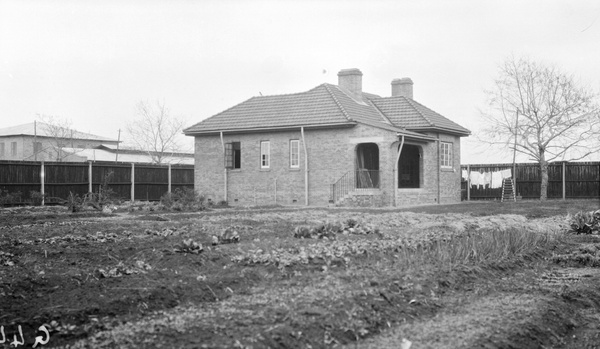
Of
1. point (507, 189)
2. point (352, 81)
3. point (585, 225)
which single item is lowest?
point (585, 225)

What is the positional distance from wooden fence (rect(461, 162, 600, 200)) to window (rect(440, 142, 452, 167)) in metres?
5.86

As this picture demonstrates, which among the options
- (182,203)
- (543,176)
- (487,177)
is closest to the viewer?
(182,203)

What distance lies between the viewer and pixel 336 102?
3102cm

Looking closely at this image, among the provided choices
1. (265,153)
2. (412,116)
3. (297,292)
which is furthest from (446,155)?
(297,292)

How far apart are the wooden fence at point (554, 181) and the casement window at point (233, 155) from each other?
13.8m

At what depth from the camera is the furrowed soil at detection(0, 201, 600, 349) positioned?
19.7 feet

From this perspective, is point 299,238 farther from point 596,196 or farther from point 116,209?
point 596,196

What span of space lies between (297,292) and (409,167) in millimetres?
26626

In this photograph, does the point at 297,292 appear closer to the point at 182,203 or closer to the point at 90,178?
the point at 182,203

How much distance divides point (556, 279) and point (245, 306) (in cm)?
514

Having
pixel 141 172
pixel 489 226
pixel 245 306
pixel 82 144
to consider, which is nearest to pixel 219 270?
pixel 245 306

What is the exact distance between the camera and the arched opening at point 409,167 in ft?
108

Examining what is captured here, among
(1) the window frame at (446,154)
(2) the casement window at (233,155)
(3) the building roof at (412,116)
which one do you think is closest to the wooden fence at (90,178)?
(2) the casement window at (233,155)

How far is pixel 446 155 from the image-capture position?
3372cm
